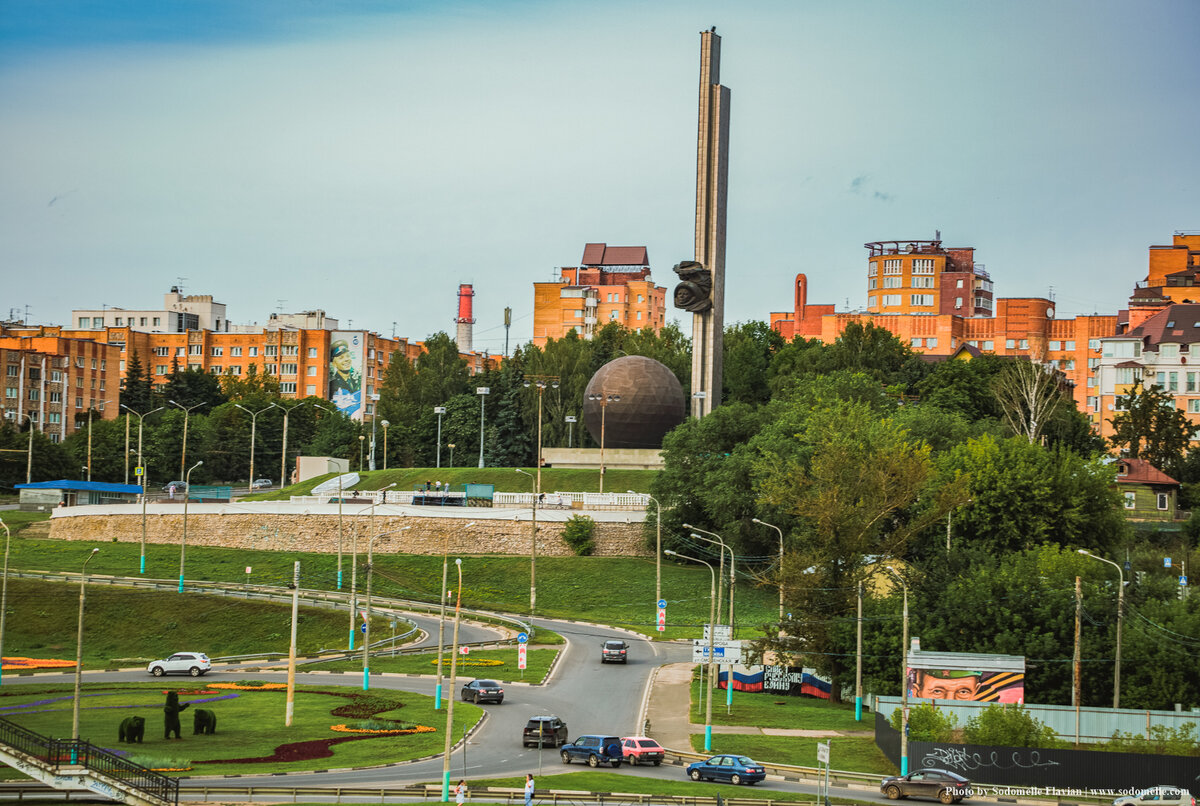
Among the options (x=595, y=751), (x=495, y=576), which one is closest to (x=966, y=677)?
(x=595, y=751)

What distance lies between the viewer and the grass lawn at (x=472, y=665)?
2111 inches

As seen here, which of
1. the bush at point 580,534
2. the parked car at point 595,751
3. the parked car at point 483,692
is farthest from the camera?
the bush at point 580,534

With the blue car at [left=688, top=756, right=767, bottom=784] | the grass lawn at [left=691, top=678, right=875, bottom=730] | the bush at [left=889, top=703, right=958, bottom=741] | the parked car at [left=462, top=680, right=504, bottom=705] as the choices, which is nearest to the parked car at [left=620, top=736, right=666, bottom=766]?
the blue car at [left=688, top=756, right=767, bottom=784]

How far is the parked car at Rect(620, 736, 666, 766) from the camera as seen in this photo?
39719 mm

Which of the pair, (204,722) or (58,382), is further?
(58,382)

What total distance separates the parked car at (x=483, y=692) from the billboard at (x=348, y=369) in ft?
392

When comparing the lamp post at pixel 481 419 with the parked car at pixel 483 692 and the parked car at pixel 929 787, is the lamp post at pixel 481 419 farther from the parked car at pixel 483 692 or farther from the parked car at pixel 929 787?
the parked car at pixel 929 787

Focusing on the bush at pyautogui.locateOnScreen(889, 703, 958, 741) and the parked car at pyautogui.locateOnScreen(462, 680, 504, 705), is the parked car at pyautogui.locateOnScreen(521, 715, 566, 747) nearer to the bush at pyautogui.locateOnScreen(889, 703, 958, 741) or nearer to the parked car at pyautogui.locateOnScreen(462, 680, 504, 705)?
the parked car at pyautogui.locateOnScreen(462, 680, 504, 705)

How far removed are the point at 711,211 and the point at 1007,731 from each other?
5993cm

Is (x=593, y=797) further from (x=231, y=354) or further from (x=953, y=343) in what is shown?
(x=231, y=354)

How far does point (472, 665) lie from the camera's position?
5534 cm

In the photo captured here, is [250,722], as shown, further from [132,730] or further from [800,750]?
[800,750]

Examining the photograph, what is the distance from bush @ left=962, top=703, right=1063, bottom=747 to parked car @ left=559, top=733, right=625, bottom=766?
37.1 feet

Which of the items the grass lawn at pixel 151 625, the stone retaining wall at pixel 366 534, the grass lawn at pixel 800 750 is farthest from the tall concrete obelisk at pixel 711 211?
the grass lawn at pixel 800 750
